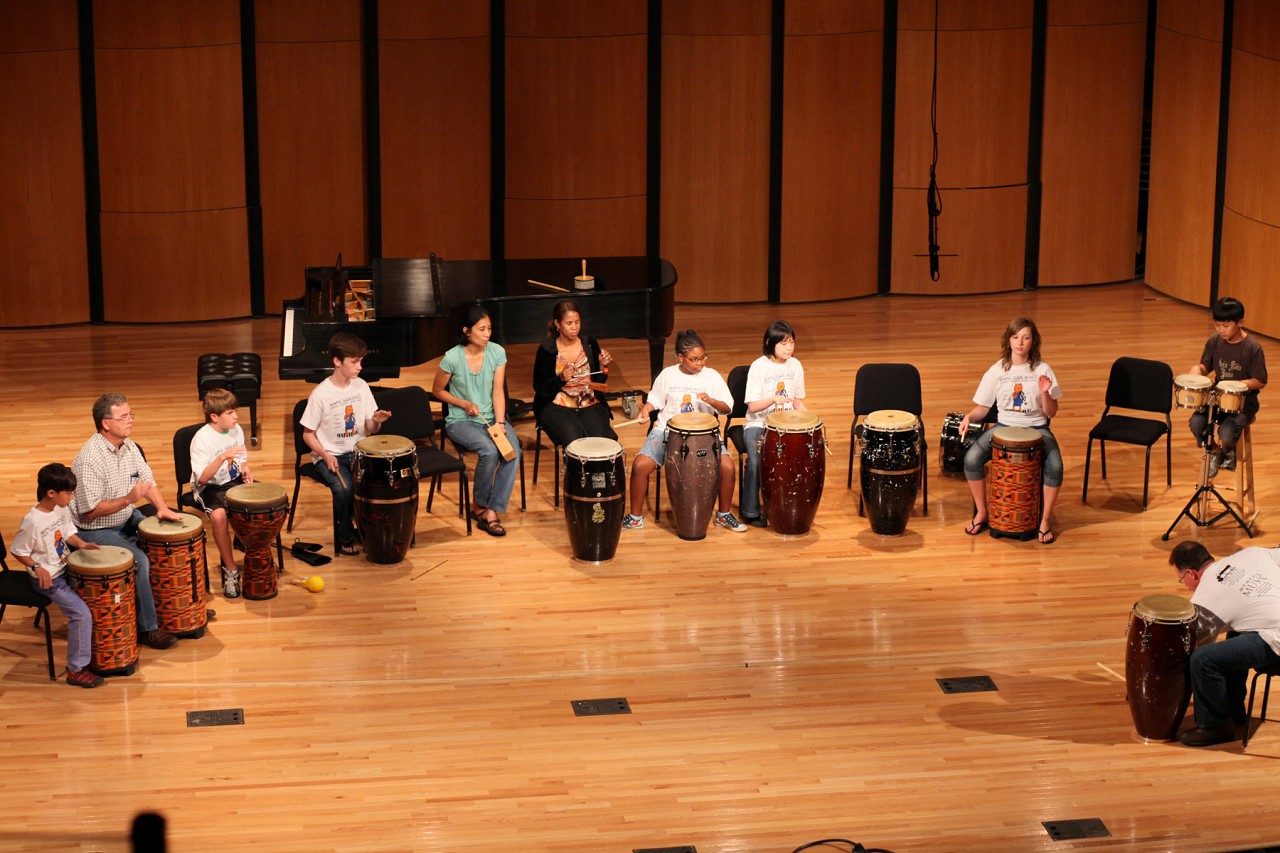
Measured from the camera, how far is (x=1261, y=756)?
621cm

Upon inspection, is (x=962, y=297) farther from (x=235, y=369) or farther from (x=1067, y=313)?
(x=235, y=369)

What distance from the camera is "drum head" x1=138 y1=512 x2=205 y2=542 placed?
6941 mm

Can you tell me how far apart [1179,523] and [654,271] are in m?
3.42

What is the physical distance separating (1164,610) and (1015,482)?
7.04 ft

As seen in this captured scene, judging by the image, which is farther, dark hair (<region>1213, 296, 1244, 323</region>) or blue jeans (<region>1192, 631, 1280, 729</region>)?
dark hair (<region>1213, 296, 1244, 323</region>)

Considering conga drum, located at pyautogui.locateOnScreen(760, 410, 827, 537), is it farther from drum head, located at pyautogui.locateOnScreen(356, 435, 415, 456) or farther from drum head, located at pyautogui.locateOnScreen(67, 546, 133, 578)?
drum head, located at pyautogui.locateOnScreen(67, 546, 133, 578)

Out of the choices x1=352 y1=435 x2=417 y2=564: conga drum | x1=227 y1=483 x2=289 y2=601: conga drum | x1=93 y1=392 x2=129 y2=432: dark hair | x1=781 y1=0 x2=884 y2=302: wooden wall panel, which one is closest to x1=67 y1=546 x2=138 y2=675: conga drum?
x1=93 y1=392 x2=129 y2=432: dark hair

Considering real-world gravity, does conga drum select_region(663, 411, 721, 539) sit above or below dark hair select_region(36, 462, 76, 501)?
below

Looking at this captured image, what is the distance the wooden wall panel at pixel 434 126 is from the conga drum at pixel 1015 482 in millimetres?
5727

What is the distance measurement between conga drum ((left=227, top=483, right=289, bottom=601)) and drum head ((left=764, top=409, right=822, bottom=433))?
7.90 ft

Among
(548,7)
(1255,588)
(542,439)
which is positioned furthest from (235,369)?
(1255,588)

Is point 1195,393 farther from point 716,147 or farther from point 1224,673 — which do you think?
point 716,147

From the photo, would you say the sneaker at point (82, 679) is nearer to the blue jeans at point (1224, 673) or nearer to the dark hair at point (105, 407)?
the dark hair at point (105, 407)

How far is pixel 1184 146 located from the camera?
42.6 feet
